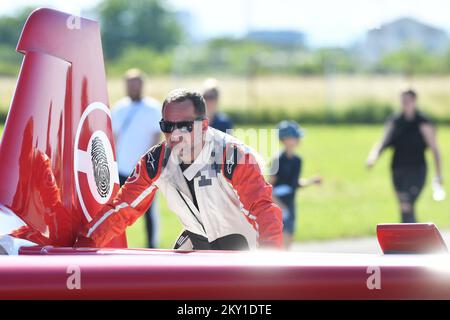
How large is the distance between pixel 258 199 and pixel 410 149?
6588mm

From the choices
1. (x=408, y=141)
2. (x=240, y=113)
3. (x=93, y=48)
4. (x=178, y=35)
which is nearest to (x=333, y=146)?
(x=240, y=113)

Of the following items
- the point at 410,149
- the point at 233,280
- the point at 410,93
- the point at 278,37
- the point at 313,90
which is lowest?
the point at 233,280

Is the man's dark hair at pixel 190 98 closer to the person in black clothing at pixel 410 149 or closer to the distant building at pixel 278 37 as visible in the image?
the person in black clothing at pixel 410 149

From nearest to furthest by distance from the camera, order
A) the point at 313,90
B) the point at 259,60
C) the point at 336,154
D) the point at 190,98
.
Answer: the point at 190,98, the point at 336,154, the point at 313,90, the point at 259,60

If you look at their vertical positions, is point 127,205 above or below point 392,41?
below

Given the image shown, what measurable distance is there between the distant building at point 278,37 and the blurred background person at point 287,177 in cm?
3855

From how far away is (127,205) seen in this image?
470 cm

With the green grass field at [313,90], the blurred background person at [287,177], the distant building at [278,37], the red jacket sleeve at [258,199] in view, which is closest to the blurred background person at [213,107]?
the blurred background person at [287,177]

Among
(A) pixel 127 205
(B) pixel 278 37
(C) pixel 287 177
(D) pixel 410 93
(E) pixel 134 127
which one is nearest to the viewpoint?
(A) pixel 127 205

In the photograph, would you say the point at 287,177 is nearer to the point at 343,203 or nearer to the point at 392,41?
the point at 343,203

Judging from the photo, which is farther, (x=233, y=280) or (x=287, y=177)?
(x=287, y=177)

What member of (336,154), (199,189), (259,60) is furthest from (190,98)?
(259,60)

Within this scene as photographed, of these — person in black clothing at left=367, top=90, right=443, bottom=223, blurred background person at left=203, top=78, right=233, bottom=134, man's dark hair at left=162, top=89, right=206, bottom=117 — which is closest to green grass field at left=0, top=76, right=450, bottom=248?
person in black clothing at left=367, top=90, right=443, bottom=223
